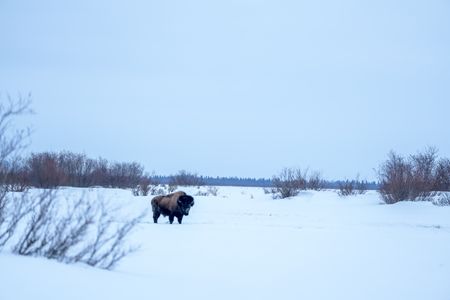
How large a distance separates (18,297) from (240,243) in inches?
377

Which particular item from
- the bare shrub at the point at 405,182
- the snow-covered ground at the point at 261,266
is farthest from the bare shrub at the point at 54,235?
the bare shrub at the point at 405,182

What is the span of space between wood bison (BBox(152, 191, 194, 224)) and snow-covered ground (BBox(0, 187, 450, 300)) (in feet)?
3.85

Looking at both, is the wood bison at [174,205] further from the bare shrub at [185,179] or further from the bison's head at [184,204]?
the bare shrub at [185,179]

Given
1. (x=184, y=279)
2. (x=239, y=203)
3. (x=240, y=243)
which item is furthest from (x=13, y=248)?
(x=239, y=203)

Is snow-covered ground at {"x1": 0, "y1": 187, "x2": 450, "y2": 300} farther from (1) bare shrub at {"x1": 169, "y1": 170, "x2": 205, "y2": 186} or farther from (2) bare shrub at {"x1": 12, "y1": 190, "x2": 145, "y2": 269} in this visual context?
(1) bare shrub at {"x1": 169, "y1": 170, "x2": 205, "y2": 186}

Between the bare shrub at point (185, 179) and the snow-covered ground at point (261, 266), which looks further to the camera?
the bare shrub at point (185, 179)

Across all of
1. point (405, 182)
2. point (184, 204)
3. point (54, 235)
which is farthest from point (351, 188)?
point (54, 235)

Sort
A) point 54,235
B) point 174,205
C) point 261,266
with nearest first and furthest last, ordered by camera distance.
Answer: point 54,235, point 261,266, point 174,205

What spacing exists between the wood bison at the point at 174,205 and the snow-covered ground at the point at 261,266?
3.85ft

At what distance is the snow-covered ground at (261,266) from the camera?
21.4 feet

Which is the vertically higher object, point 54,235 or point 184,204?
point 184,204

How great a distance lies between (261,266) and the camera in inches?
432

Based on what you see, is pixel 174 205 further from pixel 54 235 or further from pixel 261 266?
pixel 54 235

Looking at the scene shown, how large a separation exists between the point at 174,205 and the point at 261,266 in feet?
36.2
